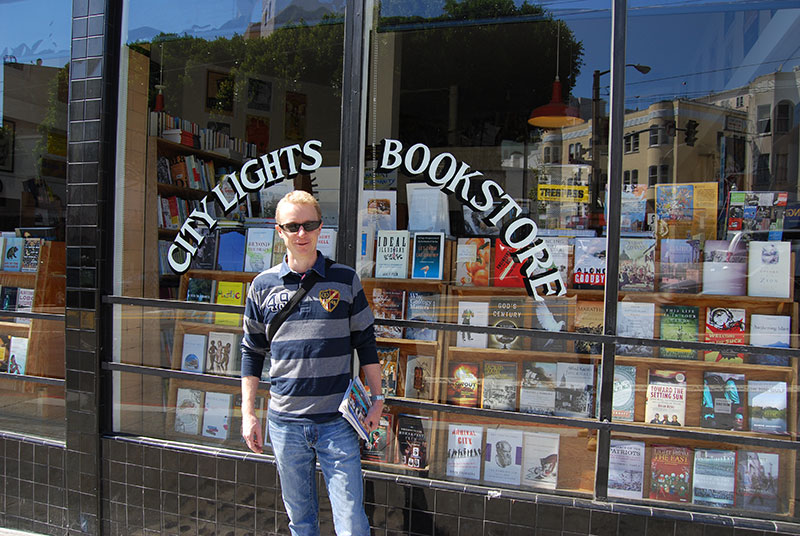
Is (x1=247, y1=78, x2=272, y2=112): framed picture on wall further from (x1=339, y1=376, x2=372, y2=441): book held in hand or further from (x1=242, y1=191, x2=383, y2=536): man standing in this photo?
(x1=339, y1=376, x2=372, y2=441): book held in hand

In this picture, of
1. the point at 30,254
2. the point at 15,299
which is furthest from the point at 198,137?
the point at 15,299

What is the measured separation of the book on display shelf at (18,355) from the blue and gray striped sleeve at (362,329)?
2.87m

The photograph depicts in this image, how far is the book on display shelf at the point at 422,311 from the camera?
3314 millimetres

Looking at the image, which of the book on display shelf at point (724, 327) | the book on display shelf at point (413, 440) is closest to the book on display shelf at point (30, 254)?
the book on display shelf at point (413, 440)

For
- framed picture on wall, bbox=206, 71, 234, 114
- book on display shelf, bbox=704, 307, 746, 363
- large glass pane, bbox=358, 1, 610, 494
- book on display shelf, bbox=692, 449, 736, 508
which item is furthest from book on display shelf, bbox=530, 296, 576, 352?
framed picture on wall, bbox=206, 71, 234, 114

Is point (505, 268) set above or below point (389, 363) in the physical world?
above

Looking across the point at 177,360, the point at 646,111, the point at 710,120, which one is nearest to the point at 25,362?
the point at 177,360

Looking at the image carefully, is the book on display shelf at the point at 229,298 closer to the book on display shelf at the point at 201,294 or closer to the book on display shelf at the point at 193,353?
the book on display shelf at the point at 201,294

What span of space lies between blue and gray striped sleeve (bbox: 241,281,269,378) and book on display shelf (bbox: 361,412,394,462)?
3.18ft

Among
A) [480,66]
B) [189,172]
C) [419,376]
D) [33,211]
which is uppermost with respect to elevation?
[480,66]

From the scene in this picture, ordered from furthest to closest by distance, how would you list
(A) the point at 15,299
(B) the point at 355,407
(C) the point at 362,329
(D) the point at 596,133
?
(A) the point at 15,299
(D) the point at 596,133
(C) the point at 362,329
(B) the point at 355,407

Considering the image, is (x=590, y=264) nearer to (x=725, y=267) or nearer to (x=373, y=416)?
(x=725, y=267)

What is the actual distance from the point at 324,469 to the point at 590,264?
1.76m

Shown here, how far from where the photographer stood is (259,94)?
4.42m
